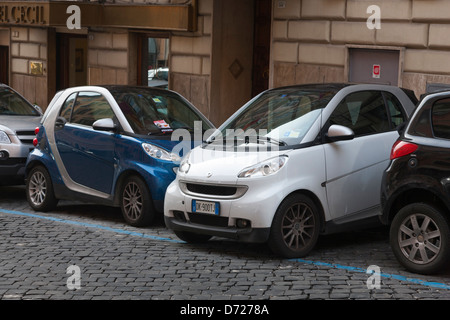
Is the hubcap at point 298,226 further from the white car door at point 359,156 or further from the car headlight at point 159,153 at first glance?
the car headlight at point 159,153

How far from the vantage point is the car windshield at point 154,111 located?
10.7m

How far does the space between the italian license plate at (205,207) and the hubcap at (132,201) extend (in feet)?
5.33

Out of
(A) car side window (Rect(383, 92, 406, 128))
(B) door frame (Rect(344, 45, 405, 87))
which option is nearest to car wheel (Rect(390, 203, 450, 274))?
(A) car side window (Rect(383, 92, 406, 128))

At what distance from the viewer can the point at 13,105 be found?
14516 millimetres

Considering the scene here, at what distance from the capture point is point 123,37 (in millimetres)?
20859

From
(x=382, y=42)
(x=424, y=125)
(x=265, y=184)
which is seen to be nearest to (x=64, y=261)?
(x=265, y=184)

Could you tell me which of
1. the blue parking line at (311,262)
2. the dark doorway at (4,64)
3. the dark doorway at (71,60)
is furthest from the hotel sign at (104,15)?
the blue parking line at (311,262)

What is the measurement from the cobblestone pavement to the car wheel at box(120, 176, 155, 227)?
123 millimetres

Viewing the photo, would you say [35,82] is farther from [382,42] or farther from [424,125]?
[424,125]

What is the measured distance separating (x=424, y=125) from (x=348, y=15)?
7495 millimetres

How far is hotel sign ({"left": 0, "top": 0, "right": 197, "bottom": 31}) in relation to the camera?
1861 cm

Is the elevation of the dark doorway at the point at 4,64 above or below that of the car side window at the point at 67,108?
above

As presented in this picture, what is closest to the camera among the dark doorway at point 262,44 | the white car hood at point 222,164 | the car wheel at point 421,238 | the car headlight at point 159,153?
the car wheel at point 421,238

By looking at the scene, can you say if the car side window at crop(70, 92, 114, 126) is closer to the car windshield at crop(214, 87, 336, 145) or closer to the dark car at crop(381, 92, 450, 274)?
the car windshield at crop(214, 87, 336, 145)
